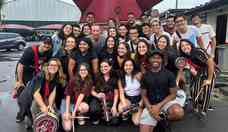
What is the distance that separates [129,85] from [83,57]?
88 centimetres

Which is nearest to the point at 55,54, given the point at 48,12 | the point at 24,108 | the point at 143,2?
the point at 24,108

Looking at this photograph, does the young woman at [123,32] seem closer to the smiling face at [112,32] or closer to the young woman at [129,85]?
the smiling face at [112,32]

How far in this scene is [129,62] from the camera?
6.38 meters

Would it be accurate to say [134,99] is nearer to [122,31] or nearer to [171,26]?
[122,31]

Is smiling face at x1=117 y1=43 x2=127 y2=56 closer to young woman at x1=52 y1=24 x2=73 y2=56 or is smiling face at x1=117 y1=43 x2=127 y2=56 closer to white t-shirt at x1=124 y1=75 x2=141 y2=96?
white t-shirt at x1=124 y1=75 x2=141 y2=96

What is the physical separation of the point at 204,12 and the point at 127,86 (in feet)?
43.5

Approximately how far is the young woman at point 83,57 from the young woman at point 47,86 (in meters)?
0.41

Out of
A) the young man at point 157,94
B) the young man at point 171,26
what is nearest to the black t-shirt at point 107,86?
the young man at point 157,94

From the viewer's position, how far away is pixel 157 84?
563 centimetres

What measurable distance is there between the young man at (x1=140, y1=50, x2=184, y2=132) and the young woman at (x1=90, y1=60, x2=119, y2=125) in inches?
33.3

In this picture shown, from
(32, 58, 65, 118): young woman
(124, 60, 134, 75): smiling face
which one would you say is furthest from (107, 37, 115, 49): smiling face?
(32, 58, 65, 118): young woman

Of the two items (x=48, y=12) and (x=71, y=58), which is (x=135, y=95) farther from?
(x=48, y=12)

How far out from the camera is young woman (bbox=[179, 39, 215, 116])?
22.1ft

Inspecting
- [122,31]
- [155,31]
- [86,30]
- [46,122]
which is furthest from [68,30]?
[46,122]
